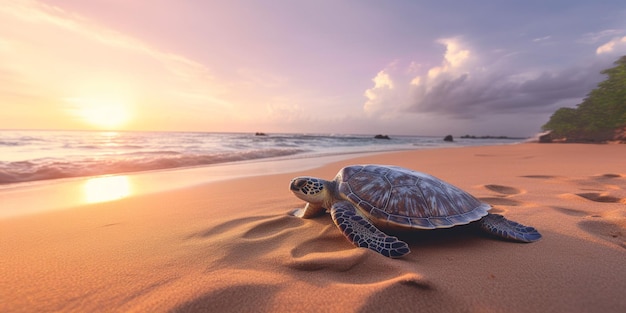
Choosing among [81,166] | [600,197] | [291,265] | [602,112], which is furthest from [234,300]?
[602,112]

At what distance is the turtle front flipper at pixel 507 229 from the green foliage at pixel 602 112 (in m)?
23.1

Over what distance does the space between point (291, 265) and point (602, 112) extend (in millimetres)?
26486

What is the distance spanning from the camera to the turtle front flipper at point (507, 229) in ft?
7.51

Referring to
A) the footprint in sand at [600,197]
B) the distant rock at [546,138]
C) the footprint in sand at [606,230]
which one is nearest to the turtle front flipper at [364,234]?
the footprint in sand at [606,230]

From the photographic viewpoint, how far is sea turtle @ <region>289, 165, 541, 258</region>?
2264mm

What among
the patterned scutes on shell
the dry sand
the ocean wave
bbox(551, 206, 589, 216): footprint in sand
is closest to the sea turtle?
the patterned scutes on shell

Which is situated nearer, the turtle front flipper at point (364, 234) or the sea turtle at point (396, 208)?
the turtle front flipper at point (364, 234)

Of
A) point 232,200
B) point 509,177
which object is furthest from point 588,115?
point 232,200

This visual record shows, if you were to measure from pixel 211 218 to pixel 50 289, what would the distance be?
62.0 inches

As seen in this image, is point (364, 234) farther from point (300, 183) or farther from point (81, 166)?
point (81, 166)

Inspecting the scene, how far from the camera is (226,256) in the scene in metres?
2.11

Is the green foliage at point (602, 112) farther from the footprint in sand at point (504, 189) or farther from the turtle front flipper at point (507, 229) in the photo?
the turtle front flipper at point (507, 229)

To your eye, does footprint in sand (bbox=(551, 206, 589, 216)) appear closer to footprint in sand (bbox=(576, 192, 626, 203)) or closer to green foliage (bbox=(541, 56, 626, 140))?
footprint in sand (bbox=(576, 192, 626, 203))

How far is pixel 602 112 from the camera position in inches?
721
